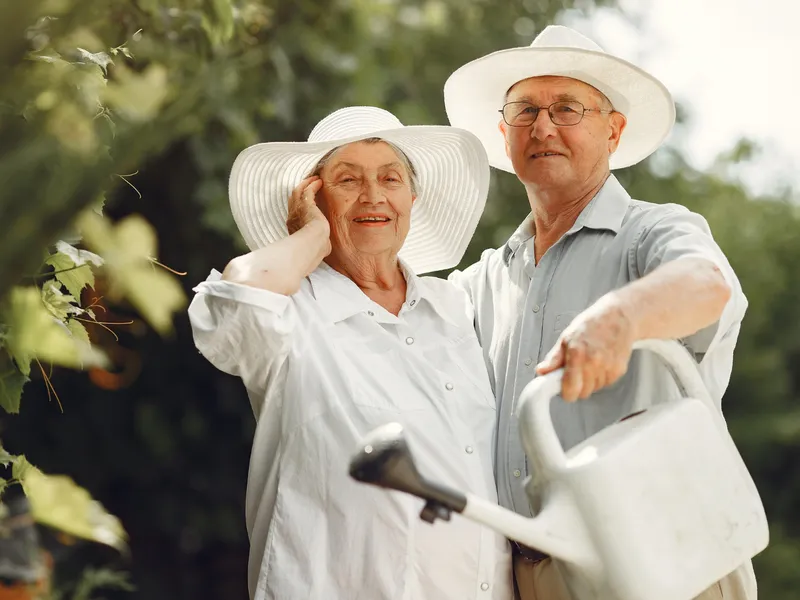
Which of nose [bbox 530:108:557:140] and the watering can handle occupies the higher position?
nose [bbox 530:108:557:140]

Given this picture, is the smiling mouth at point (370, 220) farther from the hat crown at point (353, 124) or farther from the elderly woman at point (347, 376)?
the hat crown at point (353, 124)

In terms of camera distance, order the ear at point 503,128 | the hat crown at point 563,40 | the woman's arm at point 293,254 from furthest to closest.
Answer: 1. the ear at point 503,128
2. the hat crown at point 563,40
3. the woman's arm at point 293,254

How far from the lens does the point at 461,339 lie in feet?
7.91

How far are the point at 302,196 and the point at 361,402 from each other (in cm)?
58

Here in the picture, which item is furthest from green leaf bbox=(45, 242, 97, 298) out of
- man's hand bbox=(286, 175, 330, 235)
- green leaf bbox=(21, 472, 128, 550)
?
green leaf bbox=(21, 472, 128, 550)

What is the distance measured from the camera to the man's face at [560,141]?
97.0 inches

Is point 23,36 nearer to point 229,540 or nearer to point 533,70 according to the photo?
point 533,70

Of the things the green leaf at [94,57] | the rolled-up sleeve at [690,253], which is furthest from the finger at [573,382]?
the green leaf at [94,57]

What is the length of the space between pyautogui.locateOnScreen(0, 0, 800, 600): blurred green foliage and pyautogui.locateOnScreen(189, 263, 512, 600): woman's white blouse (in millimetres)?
825

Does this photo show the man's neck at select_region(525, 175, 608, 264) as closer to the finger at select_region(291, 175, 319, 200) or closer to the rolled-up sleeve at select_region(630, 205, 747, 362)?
the rolled-up sleeve at select_region(630, 205, 747, 362)

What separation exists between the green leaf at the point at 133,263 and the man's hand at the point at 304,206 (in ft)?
5.55

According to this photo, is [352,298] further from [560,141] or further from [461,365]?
[560,141]

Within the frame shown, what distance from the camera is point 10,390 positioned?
5.07 ft

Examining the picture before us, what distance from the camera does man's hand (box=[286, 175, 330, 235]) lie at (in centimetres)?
238
